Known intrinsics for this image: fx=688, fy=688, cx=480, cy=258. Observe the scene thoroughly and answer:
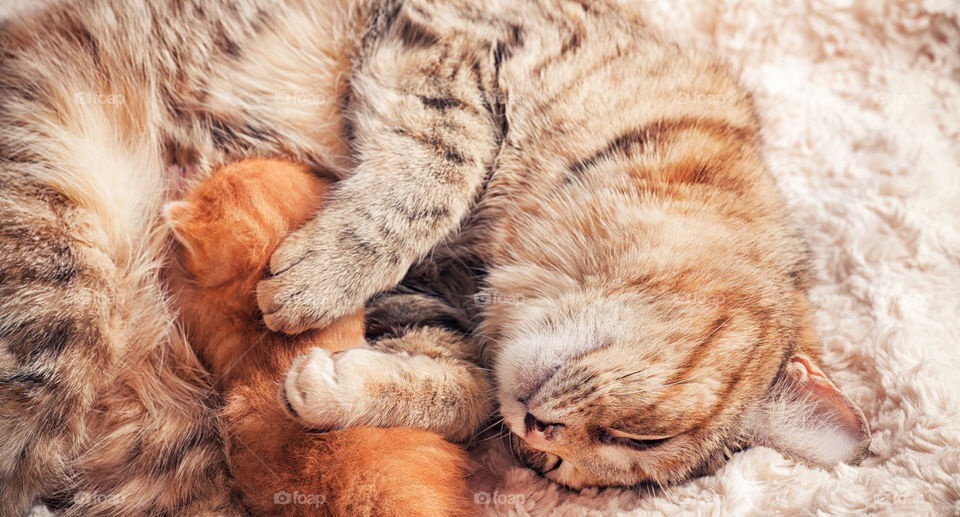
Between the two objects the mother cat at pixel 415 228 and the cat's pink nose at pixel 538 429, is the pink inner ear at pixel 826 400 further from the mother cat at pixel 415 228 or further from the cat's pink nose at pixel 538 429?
the cat's pink nose at pixel 538 429

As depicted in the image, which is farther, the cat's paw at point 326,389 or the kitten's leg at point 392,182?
the kitten's leg at point 392,182

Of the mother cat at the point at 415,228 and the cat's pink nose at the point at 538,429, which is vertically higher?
the mother cat at the point at 415,228

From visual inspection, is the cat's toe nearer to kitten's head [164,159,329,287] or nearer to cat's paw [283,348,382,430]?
cat's paw [283,348,382,430]

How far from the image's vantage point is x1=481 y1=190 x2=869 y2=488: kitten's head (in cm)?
133

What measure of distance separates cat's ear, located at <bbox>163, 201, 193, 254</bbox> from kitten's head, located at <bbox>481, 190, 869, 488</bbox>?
2.36 ft

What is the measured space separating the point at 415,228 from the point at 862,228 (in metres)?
1.17

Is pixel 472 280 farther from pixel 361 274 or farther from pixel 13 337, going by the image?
pixel 13 337

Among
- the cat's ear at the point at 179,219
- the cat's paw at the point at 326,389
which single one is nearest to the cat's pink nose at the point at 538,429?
the cat's paw at the point at 326,389

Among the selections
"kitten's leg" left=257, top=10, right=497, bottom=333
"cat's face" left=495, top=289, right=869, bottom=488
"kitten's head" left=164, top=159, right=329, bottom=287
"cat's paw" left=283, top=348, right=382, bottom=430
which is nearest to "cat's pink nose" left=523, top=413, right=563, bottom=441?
"cat's face" left=495, top=289, right=869, bottom=488

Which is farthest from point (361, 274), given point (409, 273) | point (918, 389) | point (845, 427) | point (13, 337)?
point (918, 389)

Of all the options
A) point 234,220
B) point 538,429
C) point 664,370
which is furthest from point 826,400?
point 234,220

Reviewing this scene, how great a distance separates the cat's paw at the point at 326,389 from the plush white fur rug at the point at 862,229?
1.32ft

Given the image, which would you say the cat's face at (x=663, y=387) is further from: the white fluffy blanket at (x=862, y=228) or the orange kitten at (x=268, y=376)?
the orange kitten at (x=268, y=376)

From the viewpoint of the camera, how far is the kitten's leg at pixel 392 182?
143cm
